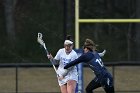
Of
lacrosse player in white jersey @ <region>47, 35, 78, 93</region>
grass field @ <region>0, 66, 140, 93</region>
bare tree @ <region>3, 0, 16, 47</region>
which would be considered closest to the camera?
lacrosse player in white jersey @ <region>47, 35, 78, 93</region>

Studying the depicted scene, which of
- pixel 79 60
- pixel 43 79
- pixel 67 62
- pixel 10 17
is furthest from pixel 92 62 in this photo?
pixel 10 17

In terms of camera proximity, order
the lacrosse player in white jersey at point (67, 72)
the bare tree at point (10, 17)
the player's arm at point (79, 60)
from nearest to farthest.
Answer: the player's arm at point (79, 60)
the lacrosse player in white jersey at point (67, 72)
the bare tree at point (10, 17)

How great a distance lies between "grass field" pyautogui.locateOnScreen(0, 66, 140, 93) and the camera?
17.3 meters

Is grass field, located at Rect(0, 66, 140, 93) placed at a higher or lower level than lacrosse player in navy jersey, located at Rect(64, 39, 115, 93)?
lower

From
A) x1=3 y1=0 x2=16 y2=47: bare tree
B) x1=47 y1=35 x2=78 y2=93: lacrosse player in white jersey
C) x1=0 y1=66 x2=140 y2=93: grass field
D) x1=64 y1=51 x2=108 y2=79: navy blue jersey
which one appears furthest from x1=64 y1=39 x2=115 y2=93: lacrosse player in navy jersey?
x1=3 y1=0 x2=16 y2=47: bare tree

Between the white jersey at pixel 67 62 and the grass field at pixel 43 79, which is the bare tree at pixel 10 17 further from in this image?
the white jersey at pixel 67 62

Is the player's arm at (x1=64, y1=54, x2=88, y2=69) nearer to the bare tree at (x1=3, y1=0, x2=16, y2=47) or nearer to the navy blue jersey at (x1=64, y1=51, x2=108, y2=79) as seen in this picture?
the navy blue jersey at (x1=64, y1=51, x2=108, y2=79)

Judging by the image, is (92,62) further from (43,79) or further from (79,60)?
(43,79)

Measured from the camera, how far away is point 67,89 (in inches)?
514

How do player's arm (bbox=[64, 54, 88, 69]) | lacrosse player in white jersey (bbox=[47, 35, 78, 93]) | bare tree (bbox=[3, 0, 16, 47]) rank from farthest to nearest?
bare tree (bbox=[3, 0, 16, 47])
lacrosse player in white jersey (bbox=[47, 35, 78, 93])
player's arm (bbox=[64, 54, 88, 69])

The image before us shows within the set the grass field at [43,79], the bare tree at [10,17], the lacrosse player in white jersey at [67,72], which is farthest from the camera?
the bare tree at [10,17]

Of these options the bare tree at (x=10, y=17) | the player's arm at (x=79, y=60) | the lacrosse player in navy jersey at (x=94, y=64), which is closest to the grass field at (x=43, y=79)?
Answer: the bare tree at (x=10, y=17)

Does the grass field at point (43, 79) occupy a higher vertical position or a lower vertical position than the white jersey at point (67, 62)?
lower

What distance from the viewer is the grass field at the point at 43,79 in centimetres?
1733
